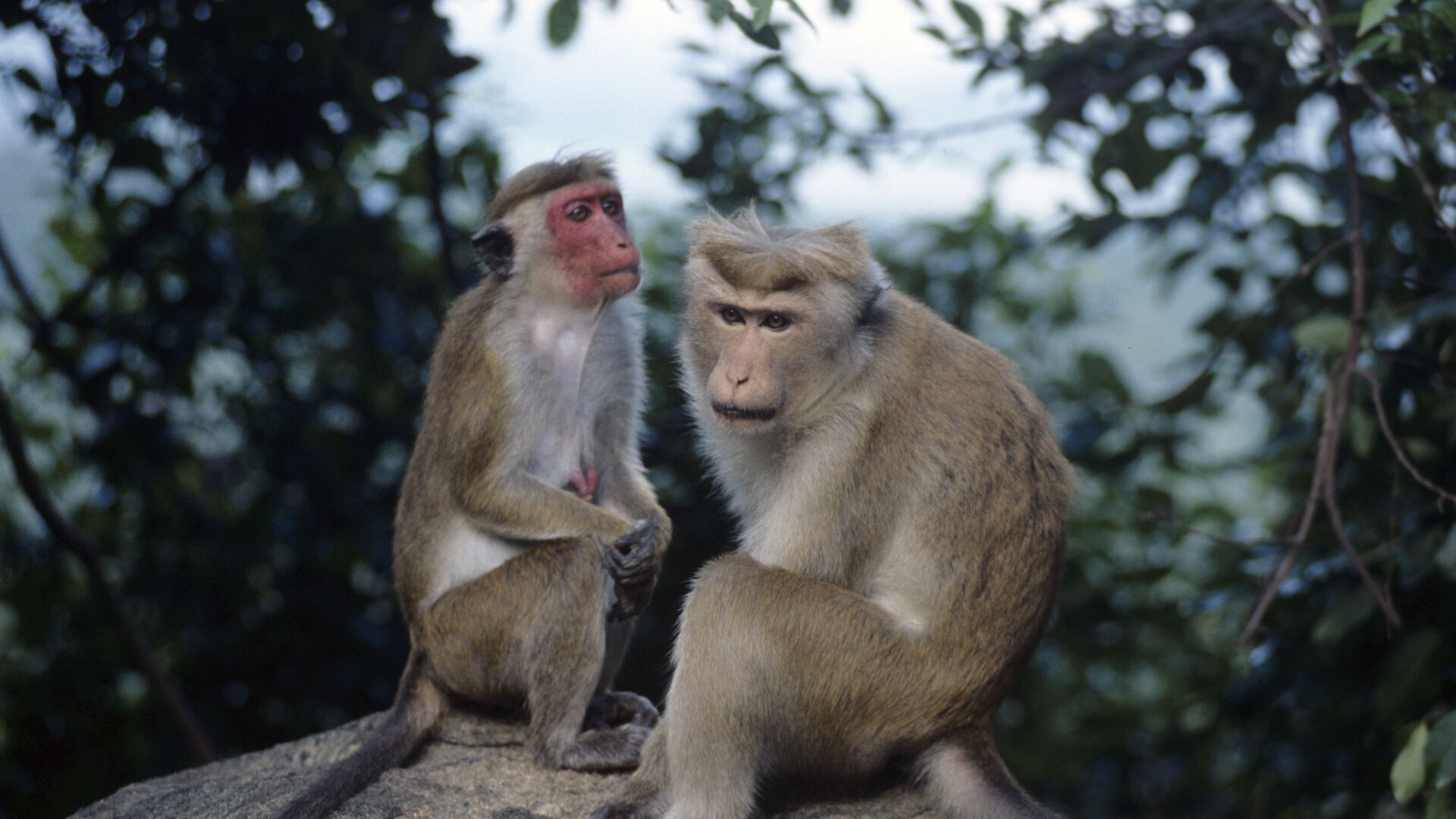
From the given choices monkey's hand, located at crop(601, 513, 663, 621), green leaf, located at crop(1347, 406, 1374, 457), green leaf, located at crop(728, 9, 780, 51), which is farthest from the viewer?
green leaf, located at crop(1347, 406, 1374, 457)

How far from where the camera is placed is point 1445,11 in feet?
11.4

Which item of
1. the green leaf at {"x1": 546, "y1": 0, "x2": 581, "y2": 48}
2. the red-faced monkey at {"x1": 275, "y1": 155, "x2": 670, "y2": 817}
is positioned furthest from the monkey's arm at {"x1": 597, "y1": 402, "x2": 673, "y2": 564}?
the green leaf at {"x1": 546, "y1": 0, "x2": 581, "y2": 48}

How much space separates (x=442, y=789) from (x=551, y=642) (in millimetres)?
533

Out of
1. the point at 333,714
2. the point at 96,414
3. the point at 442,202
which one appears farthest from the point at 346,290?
the point at 333,714

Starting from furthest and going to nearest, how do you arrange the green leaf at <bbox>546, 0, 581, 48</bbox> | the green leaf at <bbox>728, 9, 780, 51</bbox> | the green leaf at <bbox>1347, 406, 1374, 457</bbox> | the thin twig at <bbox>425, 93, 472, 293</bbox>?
the thin twig at <bbox>425, 93, 472, 293</bbox> → the green leaf at <bbox>1347, 406, 1374, 457</bbox> → the green leaf at <bbox>546, 0, 581, 48</bbox> → the green leaf at <bbox>728, 9, 780, 51</bbox>

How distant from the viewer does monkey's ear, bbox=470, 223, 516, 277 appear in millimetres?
4484

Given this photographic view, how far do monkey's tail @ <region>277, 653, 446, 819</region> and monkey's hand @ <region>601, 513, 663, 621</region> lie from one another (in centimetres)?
77

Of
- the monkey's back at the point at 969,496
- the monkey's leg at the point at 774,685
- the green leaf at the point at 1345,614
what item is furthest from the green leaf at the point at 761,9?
the green leaf at the point at 1345,614

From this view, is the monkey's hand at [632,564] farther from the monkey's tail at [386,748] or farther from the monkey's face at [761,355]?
the monkey's tail at [386,748]

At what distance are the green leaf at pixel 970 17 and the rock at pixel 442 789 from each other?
2.58 meters

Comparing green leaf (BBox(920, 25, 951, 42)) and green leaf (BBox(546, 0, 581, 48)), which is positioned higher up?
green leaf (BBox(546, 0, 581, 48))

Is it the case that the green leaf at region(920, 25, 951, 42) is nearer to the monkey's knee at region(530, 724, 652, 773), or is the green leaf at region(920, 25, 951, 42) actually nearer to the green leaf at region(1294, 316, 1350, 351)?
the green leaf at region(1294, 316, 1350, 351)

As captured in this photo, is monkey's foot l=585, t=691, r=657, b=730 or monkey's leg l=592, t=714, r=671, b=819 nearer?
monkey's leg l=592, t=714, r=671, b=819

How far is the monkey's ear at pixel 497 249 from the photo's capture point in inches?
177
